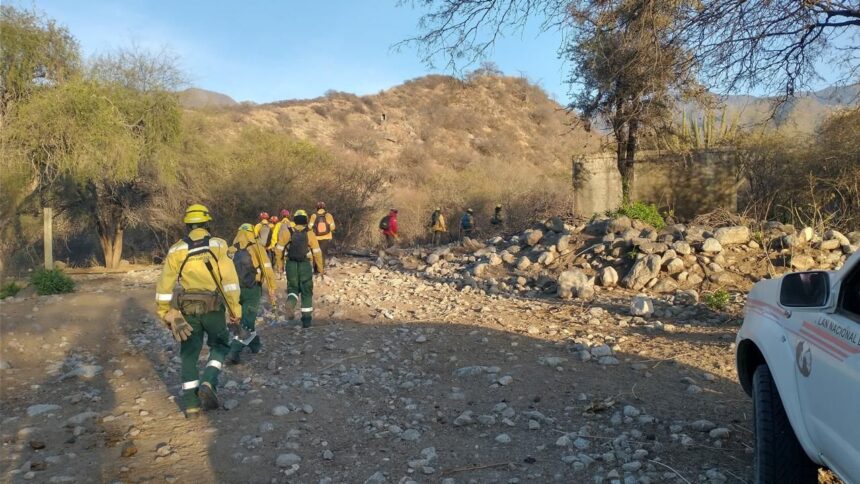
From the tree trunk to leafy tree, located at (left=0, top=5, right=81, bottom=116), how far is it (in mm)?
16978

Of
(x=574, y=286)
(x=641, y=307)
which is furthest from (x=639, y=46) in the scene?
(x=574, y=286)

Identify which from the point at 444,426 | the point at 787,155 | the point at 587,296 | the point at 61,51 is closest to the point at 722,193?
the point at 787,155

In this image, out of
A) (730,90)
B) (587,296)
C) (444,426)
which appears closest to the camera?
(444,426)

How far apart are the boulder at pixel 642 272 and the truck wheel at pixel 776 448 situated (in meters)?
7.05

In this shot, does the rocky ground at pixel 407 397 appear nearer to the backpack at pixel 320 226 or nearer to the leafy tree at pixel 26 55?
the backpack at pixel 320 226

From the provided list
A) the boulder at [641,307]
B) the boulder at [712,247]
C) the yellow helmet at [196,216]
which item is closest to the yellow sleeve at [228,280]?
the yellow helmet at [196,216]

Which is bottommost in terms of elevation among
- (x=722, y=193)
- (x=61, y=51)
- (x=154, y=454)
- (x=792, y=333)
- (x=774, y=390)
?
(x=154, y=454)

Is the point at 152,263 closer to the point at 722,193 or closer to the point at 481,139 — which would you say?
the point at 722,193

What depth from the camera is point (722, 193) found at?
42.8 ft

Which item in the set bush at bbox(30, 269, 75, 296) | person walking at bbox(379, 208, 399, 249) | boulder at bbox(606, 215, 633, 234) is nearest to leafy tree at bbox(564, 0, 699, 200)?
boulder at bbox(606, 215, 633, 234)

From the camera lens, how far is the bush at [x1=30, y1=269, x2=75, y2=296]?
513 inches

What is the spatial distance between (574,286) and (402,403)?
211 inches

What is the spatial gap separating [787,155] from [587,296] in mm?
7942

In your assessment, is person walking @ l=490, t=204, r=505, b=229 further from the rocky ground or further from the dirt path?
the dirt path
